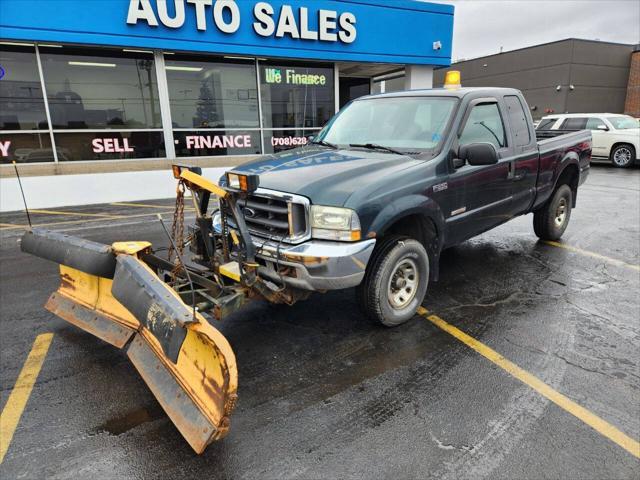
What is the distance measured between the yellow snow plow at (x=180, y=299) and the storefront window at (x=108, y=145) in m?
10.6

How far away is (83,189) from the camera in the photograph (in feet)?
35.7

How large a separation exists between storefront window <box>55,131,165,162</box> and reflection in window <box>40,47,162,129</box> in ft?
0.91

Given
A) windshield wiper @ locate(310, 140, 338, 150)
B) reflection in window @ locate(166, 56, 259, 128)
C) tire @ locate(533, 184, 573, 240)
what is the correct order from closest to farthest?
windshield wiper @ locate(310, 140, 338, 150)
tire @ locate(533, 184, 573, 240)
reflection in window @ locate(166, 56, 259, 128)

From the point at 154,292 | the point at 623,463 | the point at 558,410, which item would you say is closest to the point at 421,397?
the point at 558,410

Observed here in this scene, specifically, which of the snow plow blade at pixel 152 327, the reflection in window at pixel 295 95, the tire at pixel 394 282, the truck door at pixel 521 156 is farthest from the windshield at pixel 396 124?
the reflection in window at pixel 295 95

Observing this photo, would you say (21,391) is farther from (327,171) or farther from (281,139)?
(281,139)

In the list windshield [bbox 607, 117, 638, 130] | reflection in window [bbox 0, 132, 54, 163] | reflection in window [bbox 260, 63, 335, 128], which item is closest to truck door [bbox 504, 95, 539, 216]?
reflection in window [bbox 260, 63, 335, 128]

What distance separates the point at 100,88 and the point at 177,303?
513 inches

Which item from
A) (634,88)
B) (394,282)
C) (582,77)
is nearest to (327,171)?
(394,282)

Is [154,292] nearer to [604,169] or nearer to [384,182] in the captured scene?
[384,182]

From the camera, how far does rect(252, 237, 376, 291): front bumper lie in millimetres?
3264

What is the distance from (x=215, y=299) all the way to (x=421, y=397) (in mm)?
1624

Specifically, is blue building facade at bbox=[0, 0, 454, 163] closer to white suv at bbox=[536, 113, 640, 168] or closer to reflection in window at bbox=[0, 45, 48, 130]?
reflection in window at bbox=[0, 45, 48, 130]

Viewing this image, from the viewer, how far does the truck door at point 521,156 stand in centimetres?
504
